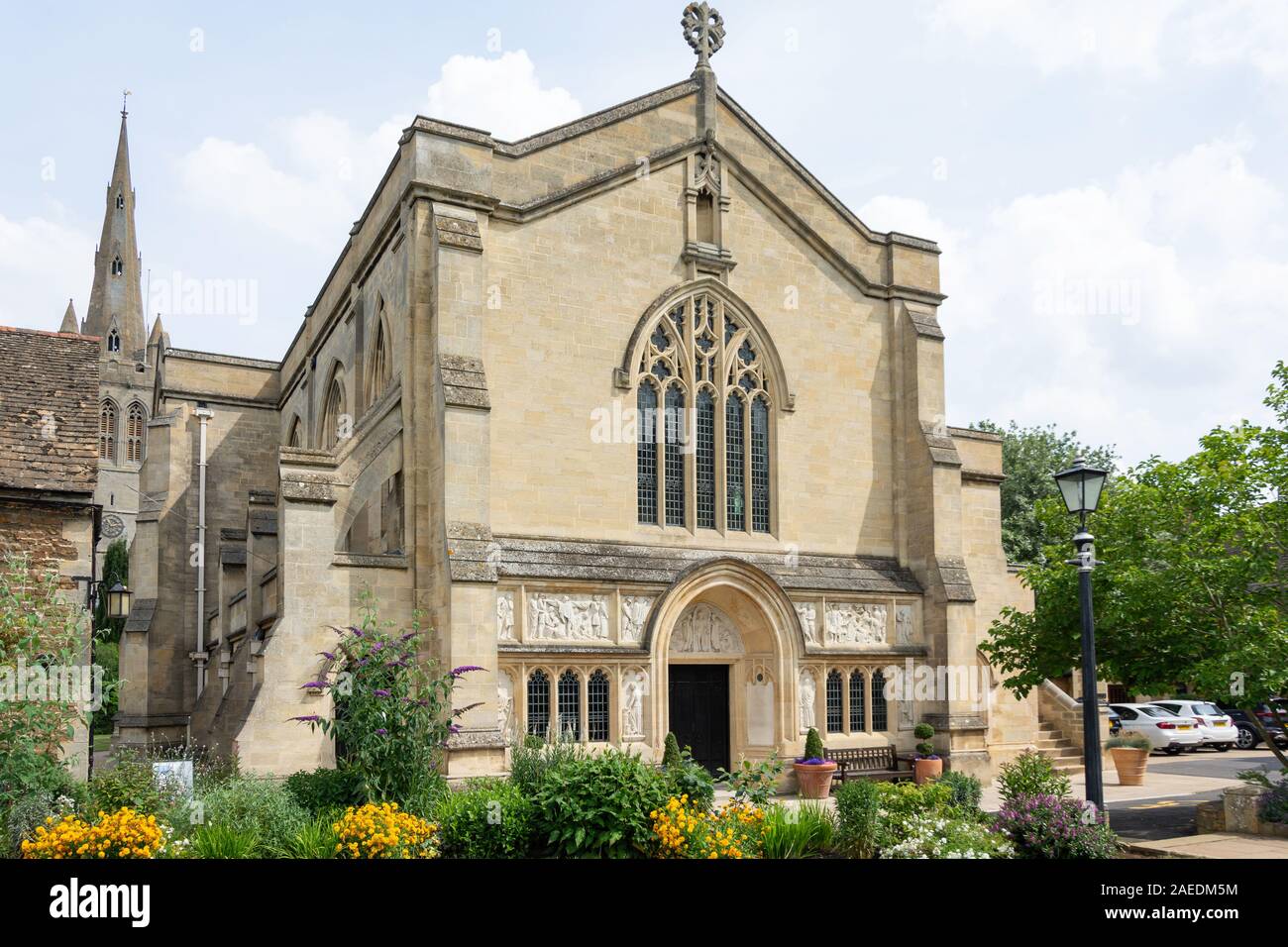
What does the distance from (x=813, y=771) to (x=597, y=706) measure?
4158mm

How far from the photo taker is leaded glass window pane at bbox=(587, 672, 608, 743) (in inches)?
779


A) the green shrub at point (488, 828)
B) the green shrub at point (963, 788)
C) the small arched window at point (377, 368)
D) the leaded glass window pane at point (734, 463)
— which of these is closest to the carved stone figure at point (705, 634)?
the leaded glass window pane at point (734, 463)

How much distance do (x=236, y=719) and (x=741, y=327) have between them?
40.2 feet

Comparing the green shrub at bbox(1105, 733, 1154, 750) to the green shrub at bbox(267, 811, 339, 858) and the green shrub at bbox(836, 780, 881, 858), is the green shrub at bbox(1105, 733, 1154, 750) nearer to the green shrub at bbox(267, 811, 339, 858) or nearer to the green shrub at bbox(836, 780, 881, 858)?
the green shrub at bbox(836, 780, 881, 858)

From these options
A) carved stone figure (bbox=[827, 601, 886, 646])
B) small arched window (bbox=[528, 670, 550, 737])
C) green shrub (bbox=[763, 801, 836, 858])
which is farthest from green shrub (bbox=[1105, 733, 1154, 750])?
green shrub (bbox=[763, 801, 836, 858])

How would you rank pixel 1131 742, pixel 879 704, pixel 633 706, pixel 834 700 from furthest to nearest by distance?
pixel 1131 742 < pixel 879 704 < pixel 834 700 < pixel 633 706

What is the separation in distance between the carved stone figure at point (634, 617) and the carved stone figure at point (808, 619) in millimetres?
3497

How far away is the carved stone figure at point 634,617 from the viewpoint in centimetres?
2016

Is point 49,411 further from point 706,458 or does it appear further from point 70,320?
point 70,320

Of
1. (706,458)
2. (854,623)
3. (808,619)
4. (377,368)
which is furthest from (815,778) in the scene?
(377,368)

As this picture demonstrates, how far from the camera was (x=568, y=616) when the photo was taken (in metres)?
19.7

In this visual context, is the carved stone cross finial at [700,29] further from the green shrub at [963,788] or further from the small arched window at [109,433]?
the small arched window at [109,433]

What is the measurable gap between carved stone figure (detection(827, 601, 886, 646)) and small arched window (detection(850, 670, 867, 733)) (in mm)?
726

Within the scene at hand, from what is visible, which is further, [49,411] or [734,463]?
[734,463]
